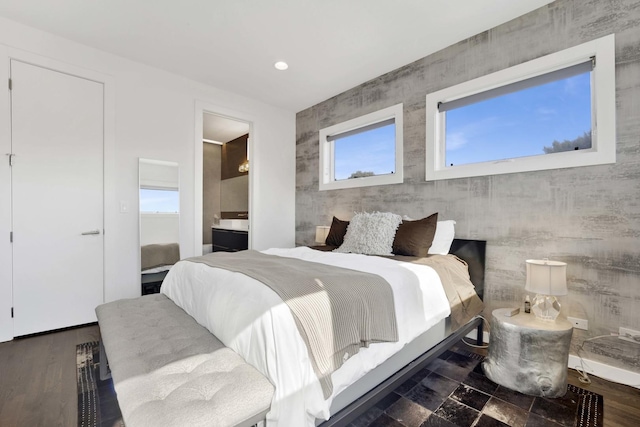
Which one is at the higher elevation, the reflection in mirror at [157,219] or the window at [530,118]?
the window at [530,118]

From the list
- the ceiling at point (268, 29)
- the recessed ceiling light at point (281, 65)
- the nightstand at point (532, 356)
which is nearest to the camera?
the nightstand at point (532, 356)

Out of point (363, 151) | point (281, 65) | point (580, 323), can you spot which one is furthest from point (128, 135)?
point (580, 323)

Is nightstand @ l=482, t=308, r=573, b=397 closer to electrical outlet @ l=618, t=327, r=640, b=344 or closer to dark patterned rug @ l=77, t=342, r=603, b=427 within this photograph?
dark patterned rug @ l=77, t=342, r=603, b=427

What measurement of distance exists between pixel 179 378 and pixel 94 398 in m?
1.08

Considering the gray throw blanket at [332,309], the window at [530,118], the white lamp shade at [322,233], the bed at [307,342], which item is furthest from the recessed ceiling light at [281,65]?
the gray throw blanket at [332,309]

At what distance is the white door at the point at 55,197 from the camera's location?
8.69 feet

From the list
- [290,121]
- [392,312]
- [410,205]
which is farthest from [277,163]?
[392,312]

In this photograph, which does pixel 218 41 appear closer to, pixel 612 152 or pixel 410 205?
pixel 410 205

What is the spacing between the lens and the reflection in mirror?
3291mm

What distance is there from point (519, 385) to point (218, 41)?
3686mm

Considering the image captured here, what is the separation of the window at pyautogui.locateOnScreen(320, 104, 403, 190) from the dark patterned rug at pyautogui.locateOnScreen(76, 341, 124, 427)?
3.03 metres

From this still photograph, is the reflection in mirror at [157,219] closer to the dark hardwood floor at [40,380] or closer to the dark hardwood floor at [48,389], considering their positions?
the dark hardwood floor at [40,380]

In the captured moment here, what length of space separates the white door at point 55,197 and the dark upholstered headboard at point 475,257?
11.8 feet

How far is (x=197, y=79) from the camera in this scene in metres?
3.64
